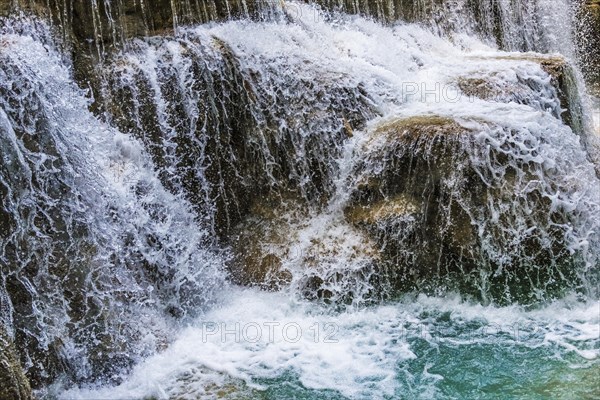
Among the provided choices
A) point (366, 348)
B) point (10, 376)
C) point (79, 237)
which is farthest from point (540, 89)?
point (10, 376)

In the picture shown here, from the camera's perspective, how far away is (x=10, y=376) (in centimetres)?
382

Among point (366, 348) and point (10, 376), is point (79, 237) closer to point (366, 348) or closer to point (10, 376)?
point (10, 376)

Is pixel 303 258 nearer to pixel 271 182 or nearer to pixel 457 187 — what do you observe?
pixel 271 182

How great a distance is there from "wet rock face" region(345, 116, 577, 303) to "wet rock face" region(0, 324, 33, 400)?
2.85m

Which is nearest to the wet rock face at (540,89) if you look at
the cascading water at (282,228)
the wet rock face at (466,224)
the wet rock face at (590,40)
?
the cascading water at (282,228)

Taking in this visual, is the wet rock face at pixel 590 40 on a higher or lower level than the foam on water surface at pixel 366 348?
higher

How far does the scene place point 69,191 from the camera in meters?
4.93

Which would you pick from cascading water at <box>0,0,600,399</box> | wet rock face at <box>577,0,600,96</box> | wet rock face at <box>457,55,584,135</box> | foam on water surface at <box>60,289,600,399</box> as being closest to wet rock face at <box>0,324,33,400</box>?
cascading water at <box>0,0,600,399</box>

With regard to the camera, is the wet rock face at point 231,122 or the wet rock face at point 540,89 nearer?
the wet rock face at point 231,122

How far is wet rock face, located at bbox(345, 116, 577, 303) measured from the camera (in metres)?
5.61

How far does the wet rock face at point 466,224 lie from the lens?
221 inches

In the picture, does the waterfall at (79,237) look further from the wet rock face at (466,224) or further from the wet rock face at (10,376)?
the wet rock face at (466,224)

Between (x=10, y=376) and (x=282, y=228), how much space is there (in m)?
2.76

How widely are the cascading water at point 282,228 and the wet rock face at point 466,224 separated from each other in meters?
0.02
